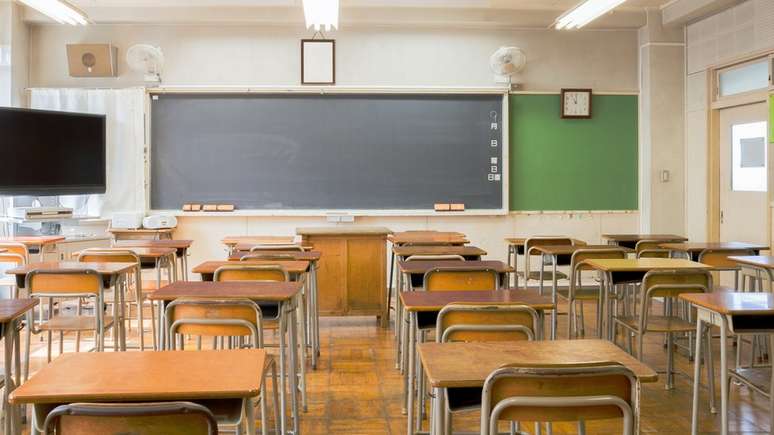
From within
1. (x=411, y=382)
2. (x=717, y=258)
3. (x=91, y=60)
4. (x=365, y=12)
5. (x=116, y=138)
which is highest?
(x=365, y=12)

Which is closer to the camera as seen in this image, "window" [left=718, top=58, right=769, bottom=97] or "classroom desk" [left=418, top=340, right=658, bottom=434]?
"classroom desk" [left=418, top=340, right=658, bottom=434]

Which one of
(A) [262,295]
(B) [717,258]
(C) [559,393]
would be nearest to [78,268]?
(A) [262,295]

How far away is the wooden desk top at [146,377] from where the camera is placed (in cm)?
158

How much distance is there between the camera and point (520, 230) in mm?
7492

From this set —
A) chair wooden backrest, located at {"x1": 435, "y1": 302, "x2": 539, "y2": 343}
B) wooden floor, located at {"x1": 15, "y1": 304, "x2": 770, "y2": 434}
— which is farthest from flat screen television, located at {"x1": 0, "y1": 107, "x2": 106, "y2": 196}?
chair wooden backrest, located at {"x1": 435, "y1": 302, "x2": 539, "y2": 343}

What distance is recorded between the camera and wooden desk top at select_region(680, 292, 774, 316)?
262 centimetres

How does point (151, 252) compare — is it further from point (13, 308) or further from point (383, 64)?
point (383, 64)

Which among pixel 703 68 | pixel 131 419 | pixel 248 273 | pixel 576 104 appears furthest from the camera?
pixel 576 104

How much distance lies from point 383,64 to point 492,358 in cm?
576

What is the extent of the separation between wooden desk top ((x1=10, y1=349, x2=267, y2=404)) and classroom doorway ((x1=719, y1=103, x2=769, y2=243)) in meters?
5.73

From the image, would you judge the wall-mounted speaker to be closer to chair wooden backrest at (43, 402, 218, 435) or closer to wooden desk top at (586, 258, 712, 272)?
wooden desk top at (586, 258, 712, 272)

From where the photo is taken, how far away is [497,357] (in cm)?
195

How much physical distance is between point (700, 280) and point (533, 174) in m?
3.94

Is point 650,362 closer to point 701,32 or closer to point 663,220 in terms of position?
point 663,220
